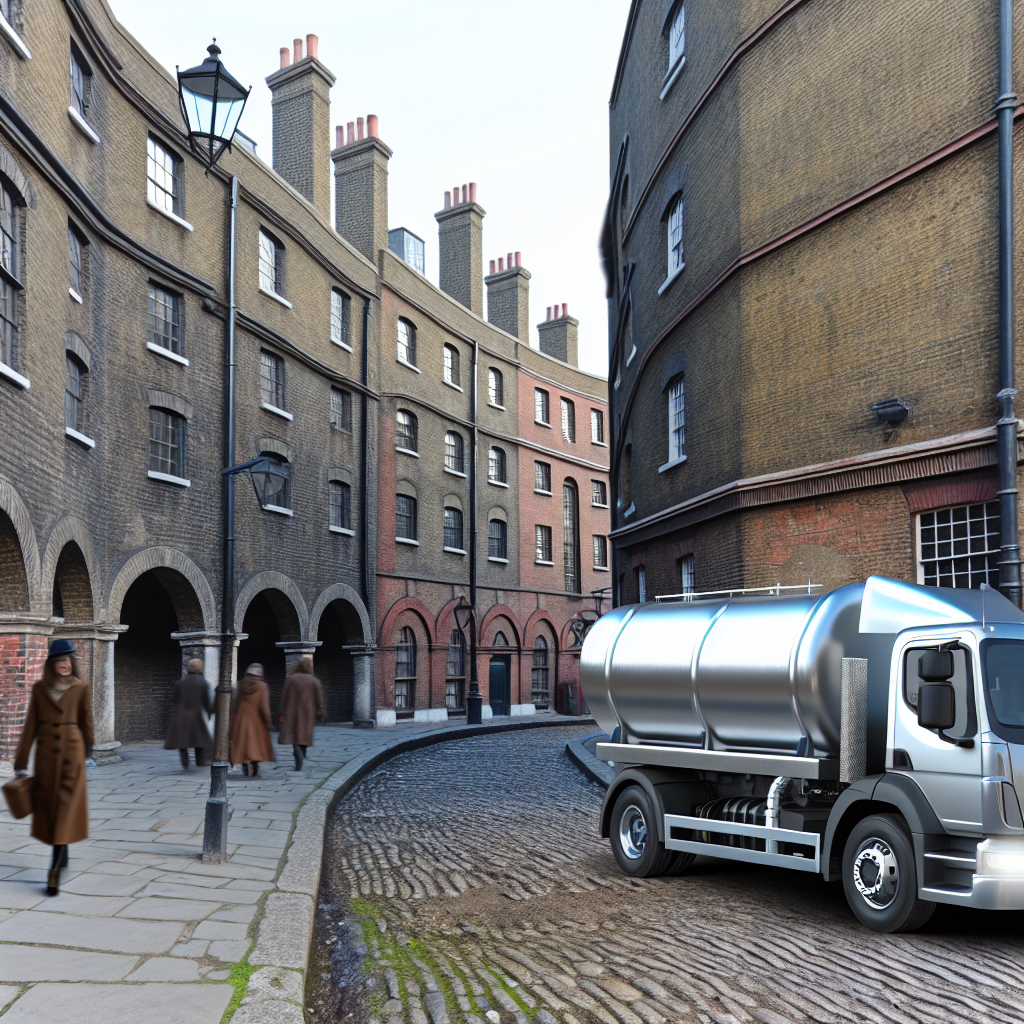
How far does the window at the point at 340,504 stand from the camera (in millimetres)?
26922

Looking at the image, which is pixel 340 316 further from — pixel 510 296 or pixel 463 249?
pixel 510 296

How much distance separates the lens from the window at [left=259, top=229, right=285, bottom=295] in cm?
2409

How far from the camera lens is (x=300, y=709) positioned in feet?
52.5

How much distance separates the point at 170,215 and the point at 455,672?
17051mm

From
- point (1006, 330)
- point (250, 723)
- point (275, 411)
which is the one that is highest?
point (275, 411)

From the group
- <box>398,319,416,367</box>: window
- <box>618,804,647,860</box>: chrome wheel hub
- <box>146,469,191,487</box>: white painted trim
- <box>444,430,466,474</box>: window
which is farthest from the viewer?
<box>444,430,466,474</box>: window

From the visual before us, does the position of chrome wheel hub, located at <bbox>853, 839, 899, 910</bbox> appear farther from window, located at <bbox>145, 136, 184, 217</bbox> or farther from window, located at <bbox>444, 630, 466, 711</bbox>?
window, located at <bbox>444, 630, 466, 711</bbox>

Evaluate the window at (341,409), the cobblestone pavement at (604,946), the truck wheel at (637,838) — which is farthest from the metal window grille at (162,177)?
Result: the truck wheel at (637,838)

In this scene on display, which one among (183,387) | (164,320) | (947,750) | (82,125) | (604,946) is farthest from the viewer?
(183,387)

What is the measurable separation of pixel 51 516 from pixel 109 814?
519 centimetres

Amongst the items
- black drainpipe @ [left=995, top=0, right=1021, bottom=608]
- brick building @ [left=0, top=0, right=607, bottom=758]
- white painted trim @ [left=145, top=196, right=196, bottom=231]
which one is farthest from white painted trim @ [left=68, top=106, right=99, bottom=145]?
black drainpipe @ [left=995, top=0, right=1021, bottom=608]

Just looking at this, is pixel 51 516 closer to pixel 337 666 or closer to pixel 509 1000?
pixel 509 1000

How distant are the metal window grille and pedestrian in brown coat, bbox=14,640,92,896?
1402 cm

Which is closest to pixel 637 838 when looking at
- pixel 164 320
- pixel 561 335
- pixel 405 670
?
pixel 164 320
